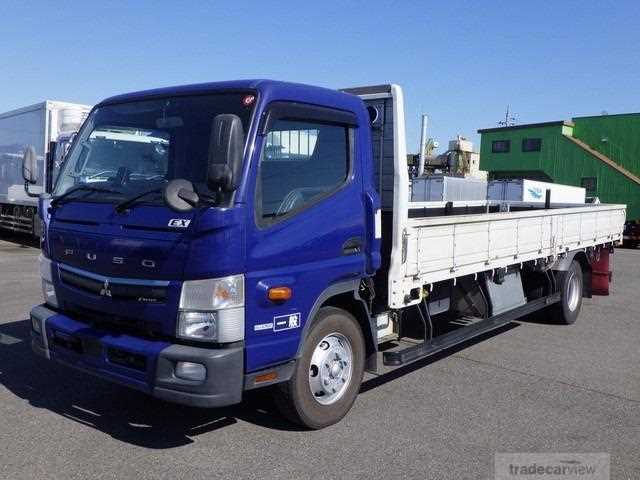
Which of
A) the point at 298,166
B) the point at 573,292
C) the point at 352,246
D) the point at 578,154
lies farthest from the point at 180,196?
the point at 578,154

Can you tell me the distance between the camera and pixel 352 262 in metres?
4.47

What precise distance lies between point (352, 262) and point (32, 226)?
14.9m

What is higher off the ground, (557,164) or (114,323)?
(557,164)

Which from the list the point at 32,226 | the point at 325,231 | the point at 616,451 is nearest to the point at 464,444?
the point at 616,451

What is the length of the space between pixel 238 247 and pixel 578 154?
109 feet

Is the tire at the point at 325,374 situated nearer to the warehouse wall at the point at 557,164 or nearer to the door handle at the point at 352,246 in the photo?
the door handle at the point at 352,246

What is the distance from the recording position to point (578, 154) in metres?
33.1

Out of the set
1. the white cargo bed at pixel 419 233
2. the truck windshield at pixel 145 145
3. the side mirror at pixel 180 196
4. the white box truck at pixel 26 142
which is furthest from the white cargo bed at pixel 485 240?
the white box truck at pixel 26 142

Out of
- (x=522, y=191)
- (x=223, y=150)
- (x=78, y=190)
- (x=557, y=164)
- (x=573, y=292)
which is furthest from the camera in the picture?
(x=557, y=164)

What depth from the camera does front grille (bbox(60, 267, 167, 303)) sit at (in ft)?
12.3

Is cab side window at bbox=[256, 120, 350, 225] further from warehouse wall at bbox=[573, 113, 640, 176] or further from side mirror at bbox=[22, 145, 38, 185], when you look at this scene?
warehouse wall at bbox=[573, 113, 640, 176]

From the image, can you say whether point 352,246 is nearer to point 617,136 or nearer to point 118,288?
point 118,288

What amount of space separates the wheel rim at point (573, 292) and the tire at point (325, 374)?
4.93 m

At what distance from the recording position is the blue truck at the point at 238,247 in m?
3.63
